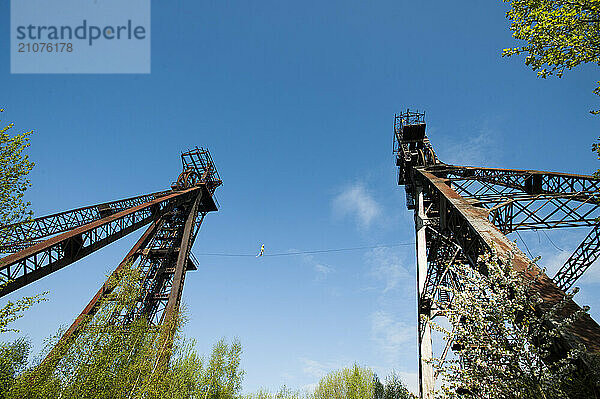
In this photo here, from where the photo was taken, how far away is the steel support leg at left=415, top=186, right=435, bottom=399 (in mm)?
10258

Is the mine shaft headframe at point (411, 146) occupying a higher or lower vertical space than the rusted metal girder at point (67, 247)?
higher

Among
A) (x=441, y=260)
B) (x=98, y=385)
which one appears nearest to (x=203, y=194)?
(x=98, y=385)

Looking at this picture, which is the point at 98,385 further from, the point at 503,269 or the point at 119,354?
the point at 503,269

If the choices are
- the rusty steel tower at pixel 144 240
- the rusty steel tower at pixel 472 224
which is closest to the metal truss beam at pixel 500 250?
the rusty steel tower at pixel 472 224

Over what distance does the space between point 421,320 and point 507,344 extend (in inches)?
305

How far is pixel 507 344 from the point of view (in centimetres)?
438

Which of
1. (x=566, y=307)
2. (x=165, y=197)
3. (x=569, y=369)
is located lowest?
(x=569, y=369)

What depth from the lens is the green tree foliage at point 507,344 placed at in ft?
12.7

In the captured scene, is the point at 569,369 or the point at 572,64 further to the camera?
the point at 572,64

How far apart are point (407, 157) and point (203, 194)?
53.3ft

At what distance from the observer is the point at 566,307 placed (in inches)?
172

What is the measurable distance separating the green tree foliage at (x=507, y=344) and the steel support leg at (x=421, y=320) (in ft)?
16.6

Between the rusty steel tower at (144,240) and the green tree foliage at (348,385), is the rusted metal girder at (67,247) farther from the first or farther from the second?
the green tree foliage at (348,385)

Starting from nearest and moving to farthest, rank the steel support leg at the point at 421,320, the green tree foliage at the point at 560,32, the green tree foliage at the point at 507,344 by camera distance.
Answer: the green tree foliage at the point at 507,344 → the green tree foliage at the point at 560,32 → the steel support leg at the point at 421,320
